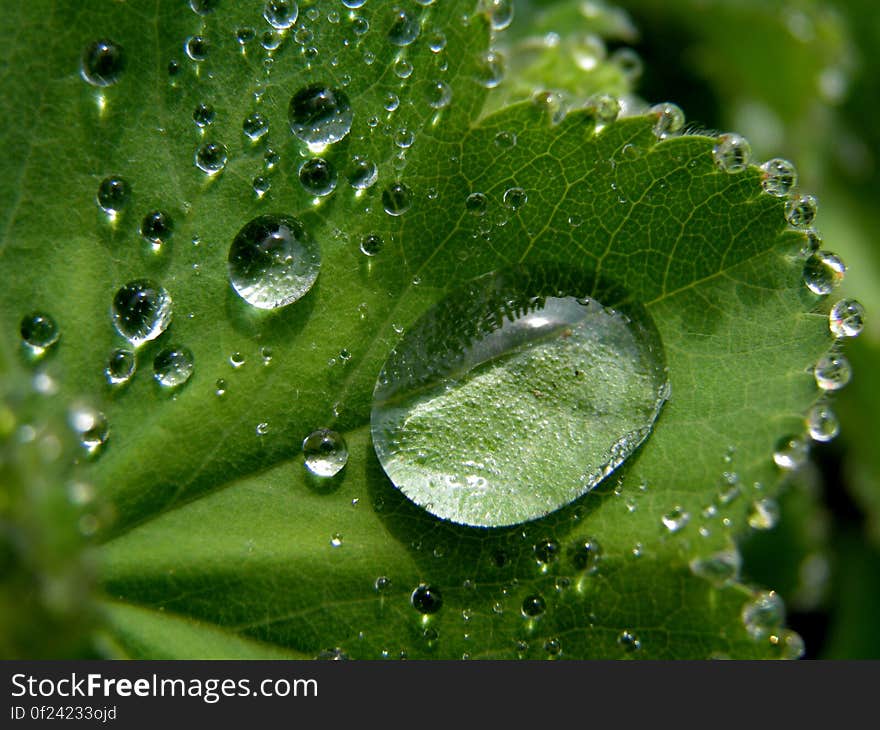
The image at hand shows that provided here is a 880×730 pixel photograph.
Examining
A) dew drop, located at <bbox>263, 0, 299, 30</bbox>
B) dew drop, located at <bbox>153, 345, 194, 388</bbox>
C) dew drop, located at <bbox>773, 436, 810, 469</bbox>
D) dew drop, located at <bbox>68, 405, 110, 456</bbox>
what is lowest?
dew drop, located at <bbox>773, 436, 810, 469</bbox>

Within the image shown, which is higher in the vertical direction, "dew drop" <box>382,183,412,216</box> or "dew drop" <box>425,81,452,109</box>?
"dew drop" <box>425,81,452,109</box>

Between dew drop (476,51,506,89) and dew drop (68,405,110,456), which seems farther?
dew drop (476,51,506,89)

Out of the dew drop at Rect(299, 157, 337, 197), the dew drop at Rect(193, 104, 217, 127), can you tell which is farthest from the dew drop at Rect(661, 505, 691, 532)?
the dew drop at Rect(193, 104, 217, 127)

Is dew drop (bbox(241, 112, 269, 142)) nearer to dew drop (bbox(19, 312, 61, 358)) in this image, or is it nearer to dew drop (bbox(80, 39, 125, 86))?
dew drop (bbox(80, 39, 125, 86))

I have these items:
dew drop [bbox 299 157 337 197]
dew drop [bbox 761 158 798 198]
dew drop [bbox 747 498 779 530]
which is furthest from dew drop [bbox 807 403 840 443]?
dew drop [bbox 299 157 337 197]

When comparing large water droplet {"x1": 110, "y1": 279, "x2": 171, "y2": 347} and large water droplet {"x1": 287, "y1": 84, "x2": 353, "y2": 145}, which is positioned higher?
large water droplet {"x1": 287, "y1": 84, "x2": 353, "y2": 145}

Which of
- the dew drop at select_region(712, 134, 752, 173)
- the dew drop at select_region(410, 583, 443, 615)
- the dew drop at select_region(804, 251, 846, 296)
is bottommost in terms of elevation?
the dew drop at select_region(410, 583, 443, 615)

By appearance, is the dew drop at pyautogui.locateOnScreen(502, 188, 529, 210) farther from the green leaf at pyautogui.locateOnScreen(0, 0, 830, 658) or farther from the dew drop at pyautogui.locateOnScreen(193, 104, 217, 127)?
the dew drop at pyautogui.locateOnScreen(193, 104, 217, 127)

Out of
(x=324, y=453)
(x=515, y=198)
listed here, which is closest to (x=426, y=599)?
(x=324, y=453)
